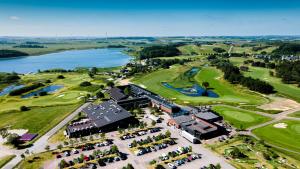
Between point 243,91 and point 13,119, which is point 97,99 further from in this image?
point 243,91

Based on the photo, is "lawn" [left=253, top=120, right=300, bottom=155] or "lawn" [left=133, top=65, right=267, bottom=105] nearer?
"lawn" [left=253, top=120, right=300, bottom=155]

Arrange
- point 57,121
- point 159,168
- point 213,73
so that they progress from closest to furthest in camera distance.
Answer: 1. point 159,168
2. point 57,121
3. point 213,73

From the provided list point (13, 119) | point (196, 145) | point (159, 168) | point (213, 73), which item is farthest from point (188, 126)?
point (213, 73)

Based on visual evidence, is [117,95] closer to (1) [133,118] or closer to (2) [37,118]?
(1) [133,118]

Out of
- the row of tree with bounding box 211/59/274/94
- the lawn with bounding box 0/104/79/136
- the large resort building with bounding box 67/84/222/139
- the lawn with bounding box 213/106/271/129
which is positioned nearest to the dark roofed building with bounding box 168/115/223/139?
the large resort building with bounding box 67/84/222/139

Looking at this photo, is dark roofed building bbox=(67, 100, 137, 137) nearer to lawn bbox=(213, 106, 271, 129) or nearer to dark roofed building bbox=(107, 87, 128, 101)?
dark roofed building bbox=(107, 87, 128, 101)

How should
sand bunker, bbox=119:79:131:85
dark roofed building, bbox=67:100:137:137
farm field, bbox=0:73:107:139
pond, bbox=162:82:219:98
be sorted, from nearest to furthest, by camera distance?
dark roofed building, bbox=67:100:137:137, farm field, bbox=0:73:107:139, pond, bbox=162:82:219:98, sand bunker, bbox=119:79:131:85
